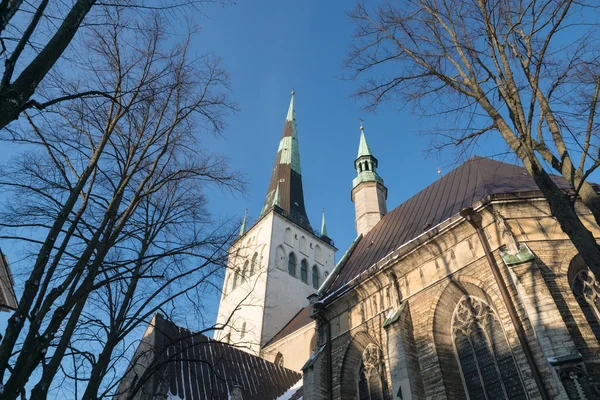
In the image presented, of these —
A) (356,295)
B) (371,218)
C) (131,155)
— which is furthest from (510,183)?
(131,155)

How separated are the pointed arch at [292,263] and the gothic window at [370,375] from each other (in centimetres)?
1761

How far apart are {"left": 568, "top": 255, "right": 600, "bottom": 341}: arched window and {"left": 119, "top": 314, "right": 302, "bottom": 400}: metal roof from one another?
31.9 ft

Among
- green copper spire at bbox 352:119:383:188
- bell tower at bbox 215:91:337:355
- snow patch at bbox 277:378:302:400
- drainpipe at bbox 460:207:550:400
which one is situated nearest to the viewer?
drainpipe at bbox 460:207:550:400

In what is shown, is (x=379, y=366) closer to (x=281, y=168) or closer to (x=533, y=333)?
(x=533, y=333)

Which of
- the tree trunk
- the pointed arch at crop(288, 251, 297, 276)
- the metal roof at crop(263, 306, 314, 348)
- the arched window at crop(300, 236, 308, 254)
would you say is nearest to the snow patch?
the metal roof at crop(263, 306, 314, 348)

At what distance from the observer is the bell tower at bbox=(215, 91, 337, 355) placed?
82.1 ft

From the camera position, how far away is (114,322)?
6.79m

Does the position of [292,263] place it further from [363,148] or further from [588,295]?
[588,295]

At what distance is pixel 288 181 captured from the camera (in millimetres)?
35875

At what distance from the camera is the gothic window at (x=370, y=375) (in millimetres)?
10508

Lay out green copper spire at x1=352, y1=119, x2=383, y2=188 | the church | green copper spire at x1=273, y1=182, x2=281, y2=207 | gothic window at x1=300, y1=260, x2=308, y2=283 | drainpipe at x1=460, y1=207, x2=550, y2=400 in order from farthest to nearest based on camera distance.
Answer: green copper spire at x1=273, y1=182, x2=281, y2=207
gothic window at x1=300, y1=260, x2=308, y2=283
green copper spire at x1=352, y1=119, x2=383, y2=188
the church
drainpipe at x1=460, y1=207, x2=550, y2=400

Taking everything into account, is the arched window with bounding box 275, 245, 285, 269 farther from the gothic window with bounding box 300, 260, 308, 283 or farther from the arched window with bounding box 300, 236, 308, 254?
the arched window with bounding box 300, 236, 308, 254

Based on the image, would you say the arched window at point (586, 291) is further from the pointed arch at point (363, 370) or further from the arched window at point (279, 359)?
the arched window at point (279, 359)

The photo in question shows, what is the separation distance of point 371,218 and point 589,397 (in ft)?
41.7
